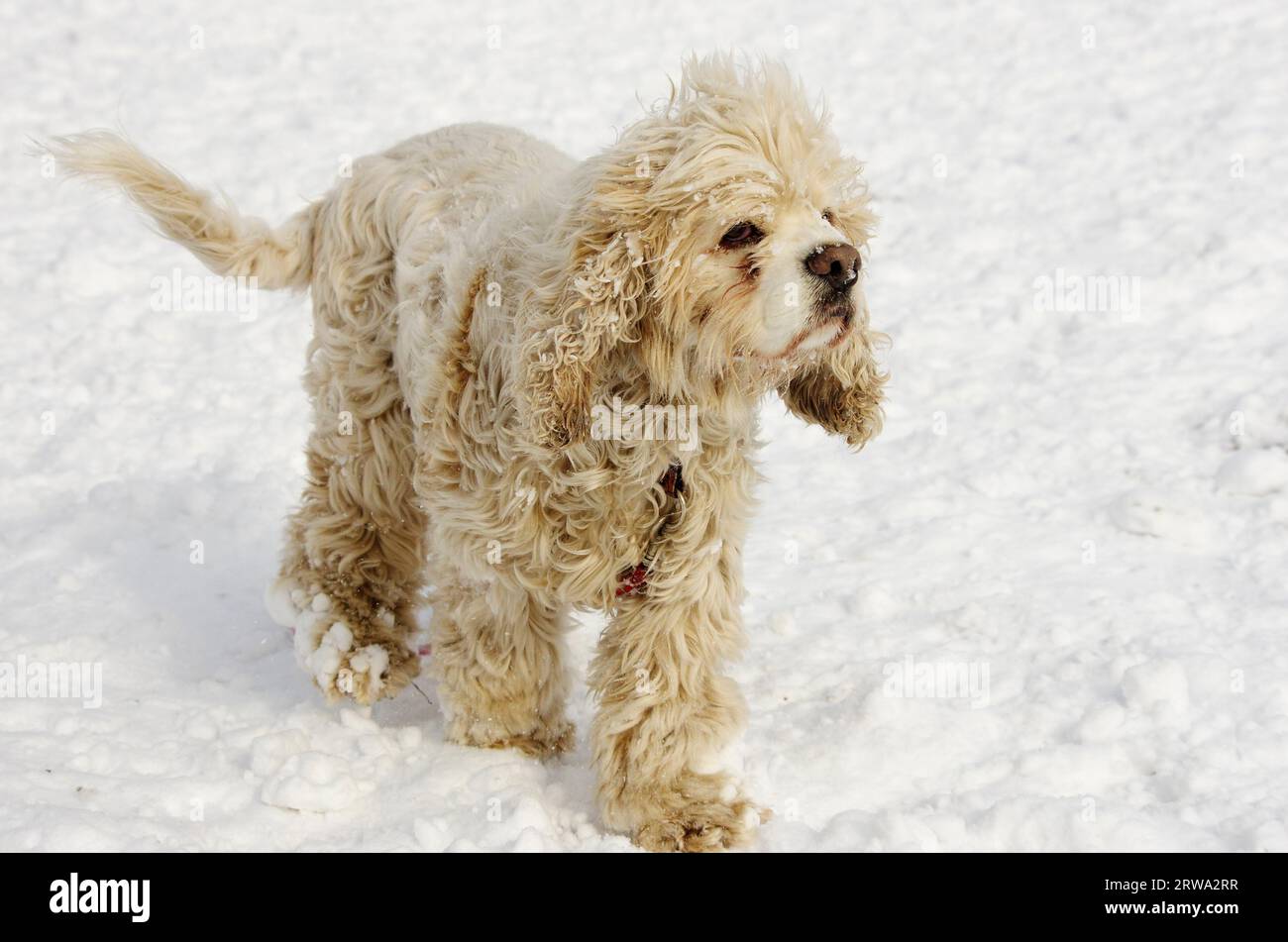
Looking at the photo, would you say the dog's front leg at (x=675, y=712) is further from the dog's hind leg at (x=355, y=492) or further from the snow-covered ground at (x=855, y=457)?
the dog's hind leg at (x=355, y=492)

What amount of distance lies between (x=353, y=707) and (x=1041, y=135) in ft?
19.3

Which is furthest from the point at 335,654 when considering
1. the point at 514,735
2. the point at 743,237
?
the point at 743,237

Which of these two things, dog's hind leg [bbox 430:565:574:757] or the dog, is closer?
the dog

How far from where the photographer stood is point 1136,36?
879cm

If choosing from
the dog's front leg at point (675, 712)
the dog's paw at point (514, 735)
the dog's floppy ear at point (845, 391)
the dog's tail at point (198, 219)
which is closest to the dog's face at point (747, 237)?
the dog's floppy ear at point (845, 391)

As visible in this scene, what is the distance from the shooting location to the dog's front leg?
141 inches

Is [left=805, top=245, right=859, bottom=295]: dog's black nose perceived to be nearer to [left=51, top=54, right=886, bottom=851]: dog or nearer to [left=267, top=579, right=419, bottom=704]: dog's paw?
[left=51, top=54, right=886, bottom=851]: dog

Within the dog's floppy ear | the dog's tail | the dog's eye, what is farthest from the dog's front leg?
the dog's tail

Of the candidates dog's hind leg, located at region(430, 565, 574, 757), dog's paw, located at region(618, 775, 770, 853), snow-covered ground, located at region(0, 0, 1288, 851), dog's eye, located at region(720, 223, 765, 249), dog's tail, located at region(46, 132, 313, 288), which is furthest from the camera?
dog's tail, located at region(46, 132, 313, 288)

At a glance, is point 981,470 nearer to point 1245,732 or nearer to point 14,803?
point 1245,732

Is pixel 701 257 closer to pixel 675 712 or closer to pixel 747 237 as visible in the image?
pixel 747 237

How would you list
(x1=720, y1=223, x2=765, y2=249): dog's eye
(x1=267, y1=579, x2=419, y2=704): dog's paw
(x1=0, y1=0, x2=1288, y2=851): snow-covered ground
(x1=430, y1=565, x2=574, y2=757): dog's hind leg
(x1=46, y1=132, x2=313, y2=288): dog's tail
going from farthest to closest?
(x1=46, y1=132, x2=313, y2=288): dog's tail
(x1=267, y1=579, x2=419, y2=704): dog's paw
(x1=430, y1=565, x2=574, y2=757): dog's hind leg
(x1=0, y1=0, x2=1288, y2=851): snow-covered ground
(x1=720, y1=223, x2=765, y2=249): dog's eye
